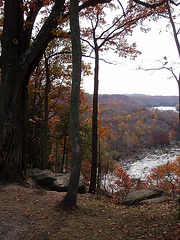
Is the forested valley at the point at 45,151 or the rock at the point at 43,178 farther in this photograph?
the rock at the point at 43,178

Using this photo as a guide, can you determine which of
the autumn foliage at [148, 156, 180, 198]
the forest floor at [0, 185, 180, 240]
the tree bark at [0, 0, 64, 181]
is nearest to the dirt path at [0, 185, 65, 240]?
the forest floor at [0, 185, 180, 240]

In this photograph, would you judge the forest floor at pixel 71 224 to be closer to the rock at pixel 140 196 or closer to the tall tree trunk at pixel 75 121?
the tall tree trunk at pixel 75 121

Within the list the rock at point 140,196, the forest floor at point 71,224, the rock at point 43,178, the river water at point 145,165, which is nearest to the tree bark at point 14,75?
the rock at point 43,178

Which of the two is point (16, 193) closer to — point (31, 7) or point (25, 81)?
point (25, 81)

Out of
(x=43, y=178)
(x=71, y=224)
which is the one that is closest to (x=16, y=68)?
(x=43, y=178)

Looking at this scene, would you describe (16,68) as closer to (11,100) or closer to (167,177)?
(11,100)

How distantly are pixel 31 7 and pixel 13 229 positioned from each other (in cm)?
788

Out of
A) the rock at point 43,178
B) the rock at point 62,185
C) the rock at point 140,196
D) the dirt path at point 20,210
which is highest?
the dirt path at point 20,210

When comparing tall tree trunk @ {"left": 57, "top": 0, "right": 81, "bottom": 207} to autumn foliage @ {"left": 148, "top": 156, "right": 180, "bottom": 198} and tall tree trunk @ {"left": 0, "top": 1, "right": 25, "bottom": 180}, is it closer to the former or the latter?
tall tree trunk @ {"left": 0, "top": 1, "right": 25, "bottom": 180}

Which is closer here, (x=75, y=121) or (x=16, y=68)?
(x=75, y=121)

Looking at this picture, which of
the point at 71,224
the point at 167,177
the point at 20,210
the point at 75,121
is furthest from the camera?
the point at 167,177

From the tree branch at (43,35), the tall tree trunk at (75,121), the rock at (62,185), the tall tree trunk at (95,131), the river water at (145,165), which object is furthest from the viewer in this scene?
the river water at (145,165)

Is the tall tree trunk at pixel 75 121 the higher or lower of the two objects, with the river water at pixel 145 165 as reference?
higher

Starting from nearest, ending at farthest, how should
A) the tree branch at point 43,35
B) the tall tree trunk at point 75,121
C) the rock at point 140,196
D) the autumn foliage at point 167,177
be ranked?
the tall tree trunk at point 75,121, the tree branch at point 43,35, the rock at point 140,196, the autumn foliage at point 167,177
